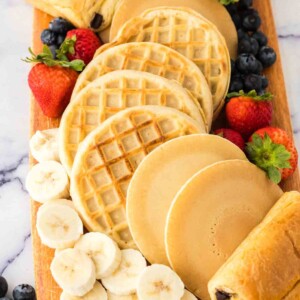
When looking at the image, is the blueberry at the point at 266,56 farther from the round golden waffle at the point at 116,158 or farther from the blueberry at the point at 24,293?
the blueberry at the point at 24,293

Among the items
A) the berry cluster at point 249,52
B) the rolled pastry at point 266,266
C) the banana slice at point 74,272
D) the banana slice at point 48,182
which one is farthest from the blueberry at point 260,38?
the banana slice at point 74,272

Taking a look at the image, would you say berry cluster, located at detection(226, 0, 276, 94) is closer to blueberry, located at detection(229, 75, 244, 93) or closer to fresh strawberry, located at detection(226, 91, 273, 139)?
blueberry, located at detection(229, 75, 244, 93)

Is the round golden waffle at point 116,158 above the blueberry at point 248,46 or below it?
below

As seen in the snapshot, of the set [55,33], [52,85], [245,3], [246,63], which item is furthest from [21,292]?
[245,3]

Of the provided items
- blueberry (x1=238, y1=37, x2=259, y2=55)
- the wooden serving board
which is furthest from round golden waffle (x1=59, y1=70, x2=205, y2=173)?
blueberry (x1=238, y1=37, x2=259, y2=55)

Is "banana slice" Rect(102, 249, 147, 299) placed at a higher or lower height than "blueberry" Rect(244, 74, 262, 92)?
lower

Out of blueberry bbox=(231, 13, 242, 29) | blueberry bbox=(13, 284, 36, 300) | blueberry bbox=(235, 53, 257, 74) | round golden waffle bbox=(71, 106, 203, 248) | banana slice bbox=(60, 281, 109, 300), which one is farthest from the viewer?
blueberry bbox=(231, 13, 242, 29)

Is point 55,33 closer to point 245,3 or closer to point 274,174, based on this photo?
point 245,3
